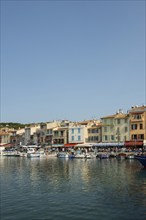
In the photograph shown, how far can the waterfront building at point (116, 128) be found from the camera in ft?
301

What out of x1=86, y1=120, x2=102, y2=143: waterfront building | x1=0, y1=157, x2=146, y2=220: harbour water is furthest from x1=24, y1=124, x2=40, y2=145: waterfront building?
x1=0, y1=157, x2=146, y2=220: harbour water

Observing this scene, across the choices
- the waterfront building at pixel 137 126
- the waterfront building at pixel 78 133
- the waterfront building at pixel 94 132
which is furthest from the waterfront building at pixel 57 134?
the waterfront building at pixel 137 126

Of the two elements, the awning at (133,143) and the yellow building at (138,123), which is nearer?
the awning at (133,143)

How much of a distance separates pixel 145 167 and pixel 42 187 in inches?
1023

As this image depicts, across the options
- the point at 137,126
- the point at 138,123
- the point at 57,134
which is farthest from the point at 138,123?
the point at 57,134

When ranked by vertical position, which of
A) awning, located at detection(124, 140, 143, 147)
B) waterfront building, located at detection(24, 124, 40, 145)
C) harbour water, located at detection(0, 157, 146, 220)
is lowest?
harbour water, located at detection(0, 157, 146, 220)

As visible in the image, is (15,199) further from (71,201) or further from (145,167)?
(145,167)

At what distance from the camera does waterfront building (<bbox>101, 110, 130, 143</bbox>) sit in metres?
91.8

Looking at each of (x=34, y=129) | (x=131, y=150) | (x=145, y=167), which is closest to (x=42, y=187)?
(x=145, y=167)

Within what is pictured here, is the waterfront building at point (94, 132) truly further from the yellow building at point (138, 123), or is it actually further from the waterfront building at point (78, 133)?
the yellow building at point (138, 123)

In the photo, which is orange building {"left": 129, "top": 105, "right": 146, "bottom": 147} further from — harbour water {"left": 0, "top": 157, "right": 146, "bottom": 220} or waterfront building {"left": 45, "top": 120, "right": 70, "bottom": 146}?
harbour water {"left": 0, "top": 157, "right": 146, "bottom": 220}

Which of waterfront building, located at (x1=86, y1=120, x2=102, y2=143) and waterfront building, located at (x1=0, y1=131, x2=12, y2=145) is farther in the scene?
waterfront building, located at (x1=0, y1=131, x2=12, y2=145)

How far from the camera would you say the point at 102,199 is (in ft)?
91.3

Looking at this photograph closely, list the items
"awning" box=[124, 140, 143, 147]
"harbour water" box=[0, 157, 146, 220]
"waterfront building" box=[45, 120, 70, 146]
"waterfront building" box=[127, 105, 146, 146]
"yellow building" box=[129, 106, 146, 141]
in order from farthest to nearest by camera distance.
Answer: "waterfront building" box=[45, 120, 70, 146], "yellow building" box=[129, 106, 146, 141], "waterfront building" box=[127, 105, 146, 146], "awning" box=[124, 140, 143, 147], "harbour water" box=[0, 157, 146, 220]
